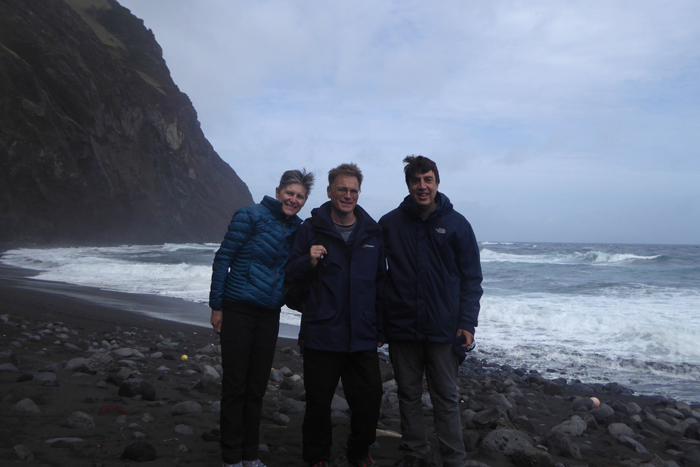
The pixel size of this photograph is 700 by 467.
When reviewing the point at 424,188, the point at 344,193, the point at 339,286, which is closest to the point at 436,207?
the point at 424,188

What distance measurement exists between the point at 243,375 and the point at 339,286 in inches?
33.2

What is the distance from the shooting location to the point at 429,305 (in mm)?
3146

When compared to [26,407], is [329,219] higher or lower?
higher

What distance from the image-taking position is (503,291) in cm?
1741

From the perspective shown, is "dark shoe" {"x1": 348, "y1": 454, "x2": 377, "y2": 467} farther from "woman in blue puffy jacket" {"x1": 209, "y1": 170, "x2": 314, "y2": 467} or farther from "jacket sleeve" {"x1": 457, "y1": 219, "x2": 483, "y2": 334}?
"jacket sleeve" {"x1": 457, "y1": 219, "x2": 483, "y2": 334}

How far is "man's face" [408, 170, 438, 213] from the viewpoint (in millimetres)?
3217

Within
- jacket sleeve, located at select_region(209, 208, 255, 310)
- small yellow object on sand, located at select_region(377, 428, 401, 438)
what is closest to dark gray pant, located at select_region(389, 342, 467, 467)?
small yellow object on sand, located at select_region(377, 428, 401, 438)

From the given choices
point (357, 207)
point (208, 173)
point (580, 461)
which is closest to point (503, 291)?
point (580, 461)

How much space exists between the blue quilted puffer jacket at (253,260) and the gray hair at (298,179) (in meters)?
0.14

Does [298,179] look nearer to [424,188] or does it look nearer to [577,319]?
[424,188]

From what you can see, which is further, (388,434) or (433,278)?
(388,434)

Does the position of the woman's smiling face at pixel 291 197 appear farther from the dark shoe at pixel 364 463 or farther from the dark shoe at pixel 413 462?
the dark shoe at pixel 413 462

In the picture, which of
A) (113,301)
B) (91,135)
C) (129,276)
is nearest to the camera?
(113,301)

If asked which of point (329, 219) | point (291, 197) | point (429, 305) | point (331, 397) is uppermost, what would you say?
point (291, 197)
